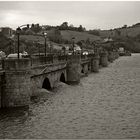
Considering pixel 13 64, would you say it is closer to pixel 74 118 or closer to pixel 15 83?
pixel 15 83

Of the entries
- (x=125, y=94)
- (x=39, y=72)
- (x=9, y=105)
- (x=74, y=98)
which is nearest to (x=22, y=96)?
(x=9, y=105)

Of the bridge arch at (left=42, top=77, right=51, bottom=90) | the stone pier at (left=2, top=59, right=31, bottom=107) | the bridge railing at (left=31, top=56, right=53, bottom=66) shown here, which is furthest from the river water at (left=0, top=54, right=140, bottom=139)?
the bridge railing at (left=31, top=56, right=53, bottom=66)

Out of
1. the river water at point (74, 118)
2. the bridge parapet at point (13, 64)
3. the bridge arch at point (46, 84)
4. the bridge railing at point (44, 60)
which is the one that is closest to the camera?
the river water at point (74, 118)

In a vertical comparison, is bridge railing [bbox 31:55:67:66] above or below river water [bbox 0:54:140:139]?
above

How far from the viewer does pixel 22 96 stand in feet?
101

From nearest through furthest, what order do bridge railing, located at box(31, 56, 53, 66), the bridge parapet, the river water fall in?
the river water → the bridge parapet → bridge railing, located at box(31, 56, 53, 66)

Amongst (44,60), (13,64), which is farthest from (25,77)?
(44,60)

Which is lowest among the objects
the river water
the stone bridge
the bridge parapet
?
the river water

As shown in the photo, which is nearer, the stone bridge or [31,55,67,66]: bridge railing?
the stone bridge

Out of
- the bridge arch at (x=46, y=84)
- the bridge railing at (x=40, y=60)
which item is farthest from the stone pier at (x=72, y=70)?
the bridge railing at (x=40, y=60)

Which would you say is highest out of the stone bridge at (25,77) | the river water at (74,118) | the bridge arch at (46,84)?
the stone bridge at (25,77)

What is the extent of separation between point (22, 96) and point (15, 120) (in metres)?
3.91

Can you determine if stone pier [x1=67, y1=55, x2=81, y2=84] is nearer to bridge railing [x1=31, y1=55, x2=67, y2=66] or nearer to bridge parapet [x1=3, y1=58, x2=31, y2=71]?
bridge railing [x1=31, y1=55, x2=67, y2=66]

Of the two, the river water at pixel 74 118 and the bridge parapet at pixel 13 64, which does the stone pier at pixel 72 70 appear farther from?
the bridge parapet at pixel 13 64
